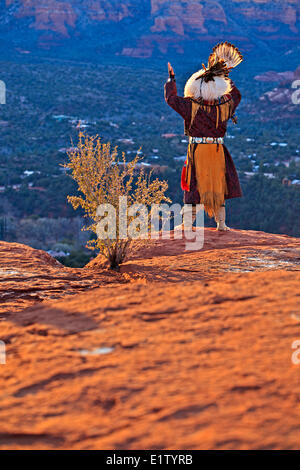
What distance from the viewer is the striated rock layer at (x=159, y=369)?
161 centimetres

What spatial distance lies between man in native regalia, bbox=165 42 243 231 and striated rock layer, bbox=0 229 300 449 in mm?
3527

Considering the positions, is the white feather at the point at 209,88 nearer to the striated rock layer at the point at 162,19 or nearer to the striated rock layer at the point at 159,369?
the striated rock layer at the point at 159,369

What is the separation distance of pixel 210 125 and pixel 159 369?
493cm

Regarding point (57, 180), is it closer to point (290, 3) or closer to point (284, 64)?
point (284, 64)

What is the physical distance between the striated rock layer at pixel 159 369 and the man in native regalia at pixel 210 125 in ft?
11.6

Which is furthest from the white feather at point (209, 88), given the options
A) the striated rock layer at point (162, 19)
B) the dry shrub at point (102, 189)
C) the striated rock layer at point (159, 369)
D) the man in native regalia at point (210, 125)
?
the striated rock layer at point (162, 19)

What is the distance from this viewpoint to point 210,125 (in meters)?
6.52

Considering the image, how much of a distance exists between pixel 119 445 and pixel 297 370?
28.0 inches

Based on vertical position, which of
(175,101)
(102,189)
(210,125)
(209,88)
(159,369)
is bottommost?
(159,369)

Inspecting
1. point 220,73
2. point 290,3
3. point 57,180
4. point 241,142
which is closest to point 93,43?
point 290,3

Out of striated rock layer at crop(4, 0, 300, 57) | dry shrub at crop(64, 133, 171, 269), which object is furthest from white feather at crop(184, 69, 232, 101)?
striated rock layer at crop(4, 0, 300, 57)

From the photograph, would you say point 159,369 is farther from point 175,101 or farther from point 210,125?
point 210,125

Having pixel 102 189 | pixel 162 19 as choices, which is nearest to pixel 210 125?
pixel 102 189

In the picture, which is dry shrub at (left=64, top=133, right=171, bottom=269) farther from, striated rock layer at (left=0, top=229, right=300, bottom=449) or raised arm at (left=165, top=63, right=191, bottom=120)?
striated rock layer at (left=0, top=229, right=300, bottom=449)
